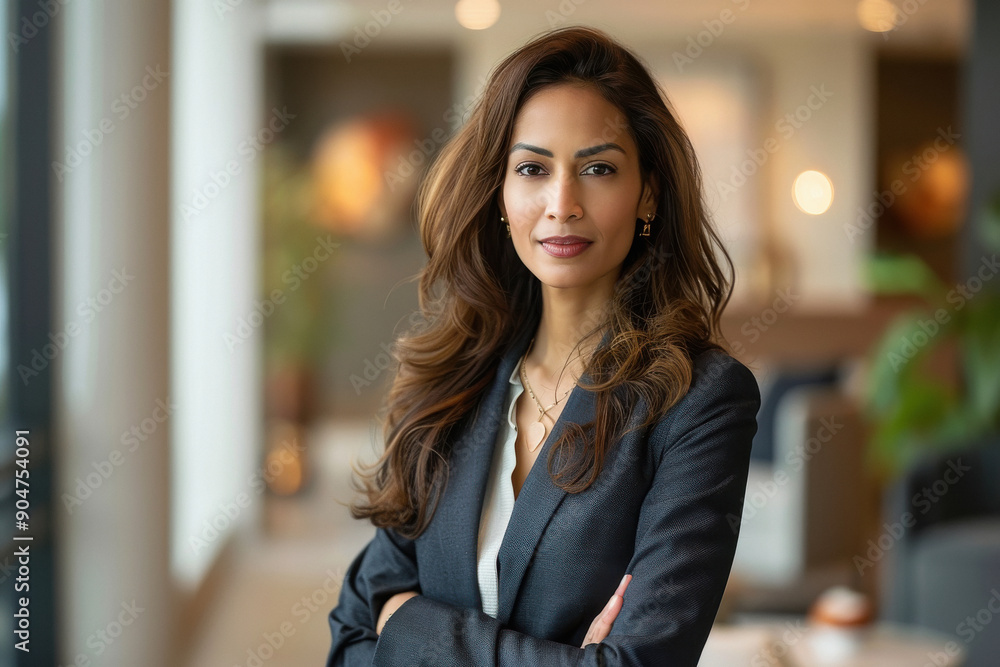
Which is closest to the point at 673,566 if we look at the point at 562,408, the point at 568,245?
the point at 562,408

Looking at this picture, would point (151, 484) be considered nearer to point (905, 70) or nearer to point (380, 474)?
point (380, 474)

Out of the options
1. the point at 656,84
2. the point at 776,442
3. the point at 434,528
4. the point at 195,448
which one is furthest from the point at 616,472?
the point at 776,442

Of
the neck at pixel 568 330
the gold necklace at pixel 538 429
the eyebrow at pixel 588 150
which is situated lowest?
the gold necklace at pixel 538 429

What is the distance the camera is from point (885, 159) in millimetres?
7852

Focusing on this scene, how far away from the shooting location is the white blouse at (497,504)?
4.67 feet

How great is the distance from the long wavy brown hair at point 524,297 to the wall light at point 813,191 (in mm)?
6171

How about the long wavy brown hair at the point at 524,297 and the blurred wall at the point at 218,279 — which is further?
the blurred wall at the point at 218,279

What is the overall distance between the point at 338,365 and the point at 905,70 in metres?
5.45

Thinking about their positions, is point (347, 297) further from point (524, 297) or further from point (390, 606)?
point (390, 606)

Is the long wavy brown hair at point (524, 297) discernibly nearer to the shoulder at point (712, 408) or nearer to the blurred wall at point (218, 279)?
the shoulder at point (712, 408)

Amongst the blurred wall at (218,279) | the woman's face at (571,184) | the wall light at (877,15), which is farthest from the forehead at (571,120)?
the wall light at (877,15)

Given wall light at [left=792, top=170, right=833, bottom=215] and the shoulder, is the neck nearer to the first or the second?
the shoulder

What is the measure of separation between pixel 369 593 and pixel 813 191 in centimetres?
659

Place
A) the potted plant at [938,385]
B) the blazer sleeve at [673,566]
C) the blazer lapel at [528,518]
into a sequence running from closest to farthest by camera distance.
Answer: the blazer sleeve at [673,566] → the blazer lapel at [528,518] → the potted plant at [938,385]
